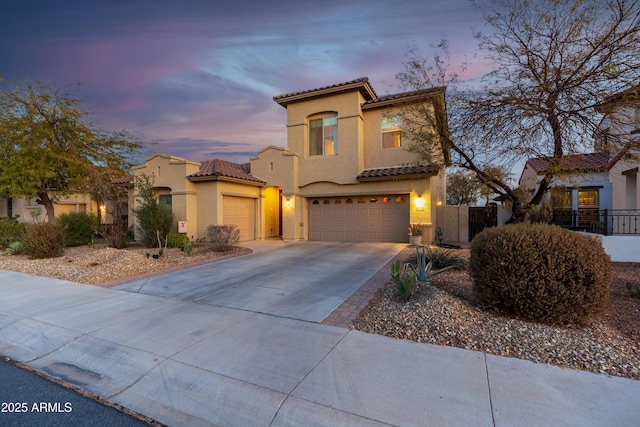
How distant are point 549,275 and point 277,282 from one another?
5.39m

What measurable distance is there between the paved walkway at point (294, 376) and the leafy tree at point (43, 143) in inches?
472

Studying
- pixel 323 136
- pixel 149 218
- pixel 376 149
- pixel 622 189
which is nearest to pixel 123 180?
pixel 149 218

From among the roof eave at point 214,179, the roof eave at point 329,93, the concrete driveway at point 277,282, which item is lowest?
the concrete driveway at point 277,282

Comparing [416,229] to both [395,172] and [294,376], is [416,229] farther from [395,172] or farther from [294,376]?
[294,376]

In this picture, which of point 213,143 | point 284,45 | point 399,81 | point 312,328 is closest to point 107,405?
point 312,328

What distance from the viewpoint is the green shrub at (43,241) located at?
1091cm

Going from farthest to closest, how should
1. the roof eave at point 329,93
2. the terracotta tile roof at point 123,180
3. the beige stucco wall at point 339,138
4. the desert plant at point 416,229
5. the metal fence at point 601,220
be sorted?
the terracotta tile roof at point 123,180 < the beige stucco wall at point 339,138 < the roof eave at point 329,93 < the desert plant at point 416,229 < the metal fence at point 601,220

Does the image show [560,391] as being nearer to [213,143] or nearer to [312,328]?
[312,328]

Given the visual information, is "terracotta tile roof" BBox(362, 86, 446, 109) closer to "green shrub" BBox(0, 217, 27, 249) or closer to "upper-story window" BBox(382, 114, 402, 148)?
"upper-story window" BBox(382, 114, 402, 148)

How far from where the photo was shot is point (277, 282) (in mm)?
7531

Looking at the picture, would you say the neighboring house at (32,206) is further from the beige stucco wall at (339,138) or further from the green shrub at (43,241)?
the beige stucco wall at (339,138)

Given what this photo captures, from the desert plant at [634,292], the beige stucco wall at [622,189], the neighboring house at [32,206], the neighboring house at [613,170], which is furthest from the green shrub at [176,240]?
the beige stucco wall at [622,189]

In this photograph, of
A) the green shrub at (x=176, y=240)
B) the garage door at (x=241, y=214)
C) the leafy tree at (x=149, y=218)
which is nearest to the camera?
the leafy tree at (x=149, y=218)

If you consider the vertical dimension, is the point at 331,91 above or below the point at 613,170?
above
